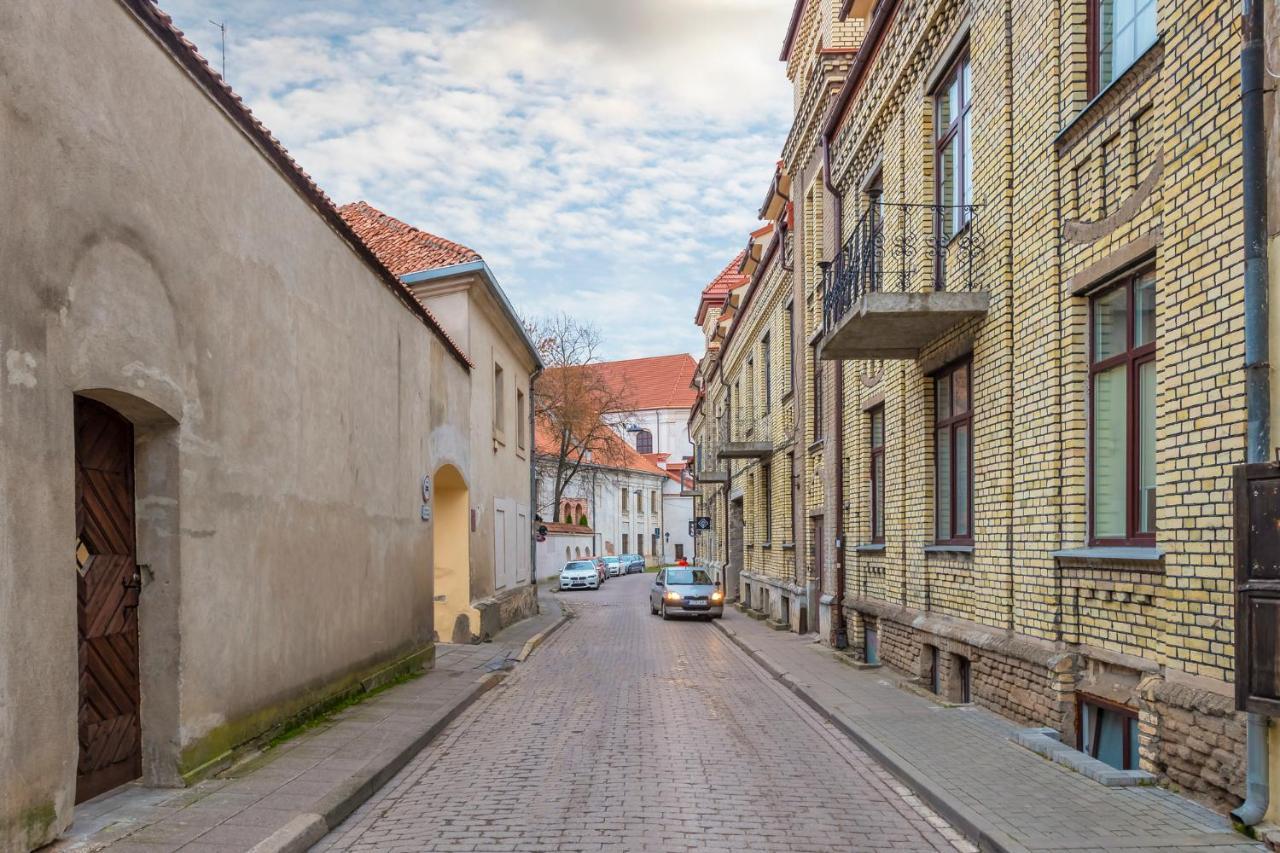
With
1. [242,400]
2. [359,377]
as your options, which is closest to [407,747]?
[242,400]

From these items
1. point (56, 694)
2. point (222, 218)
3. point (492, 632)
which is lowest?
point (492, 632)

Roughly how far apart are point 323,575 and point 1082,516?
6.56 m

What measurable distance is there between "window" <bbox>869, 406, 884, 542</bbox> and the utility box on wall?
9.09m

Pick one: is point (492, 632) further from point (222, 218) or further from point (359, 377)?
point (222, 218)

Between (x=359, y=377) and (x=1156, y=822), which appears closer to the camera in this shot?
(x=1156, y=822)

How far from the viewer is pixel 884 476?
13898 millimetres

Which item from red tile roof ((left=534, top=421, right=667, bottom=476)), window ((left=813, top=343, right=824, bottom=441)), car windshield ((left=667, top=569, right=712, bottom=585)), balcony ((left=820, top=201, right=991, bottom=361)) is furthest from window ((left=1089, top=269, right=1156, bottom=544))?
red tile roof ((left=534, top=421, right=667, bottom=476))

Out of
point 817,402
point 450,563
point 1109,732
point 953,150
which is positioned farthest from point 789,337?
point 1109,732

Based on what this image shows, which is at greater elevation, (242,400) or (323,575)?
(242,400)

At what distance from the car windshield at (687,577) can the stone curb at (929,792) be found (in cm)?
1460

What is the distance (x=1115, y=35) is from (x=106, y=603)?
27.0ft

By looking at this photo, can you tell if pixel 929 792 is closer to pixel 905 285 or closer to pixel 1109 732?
pixel 1109 732

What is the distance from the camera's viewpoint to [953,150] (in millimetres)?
11508

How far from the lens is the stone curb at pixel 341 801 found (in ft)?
18.7
